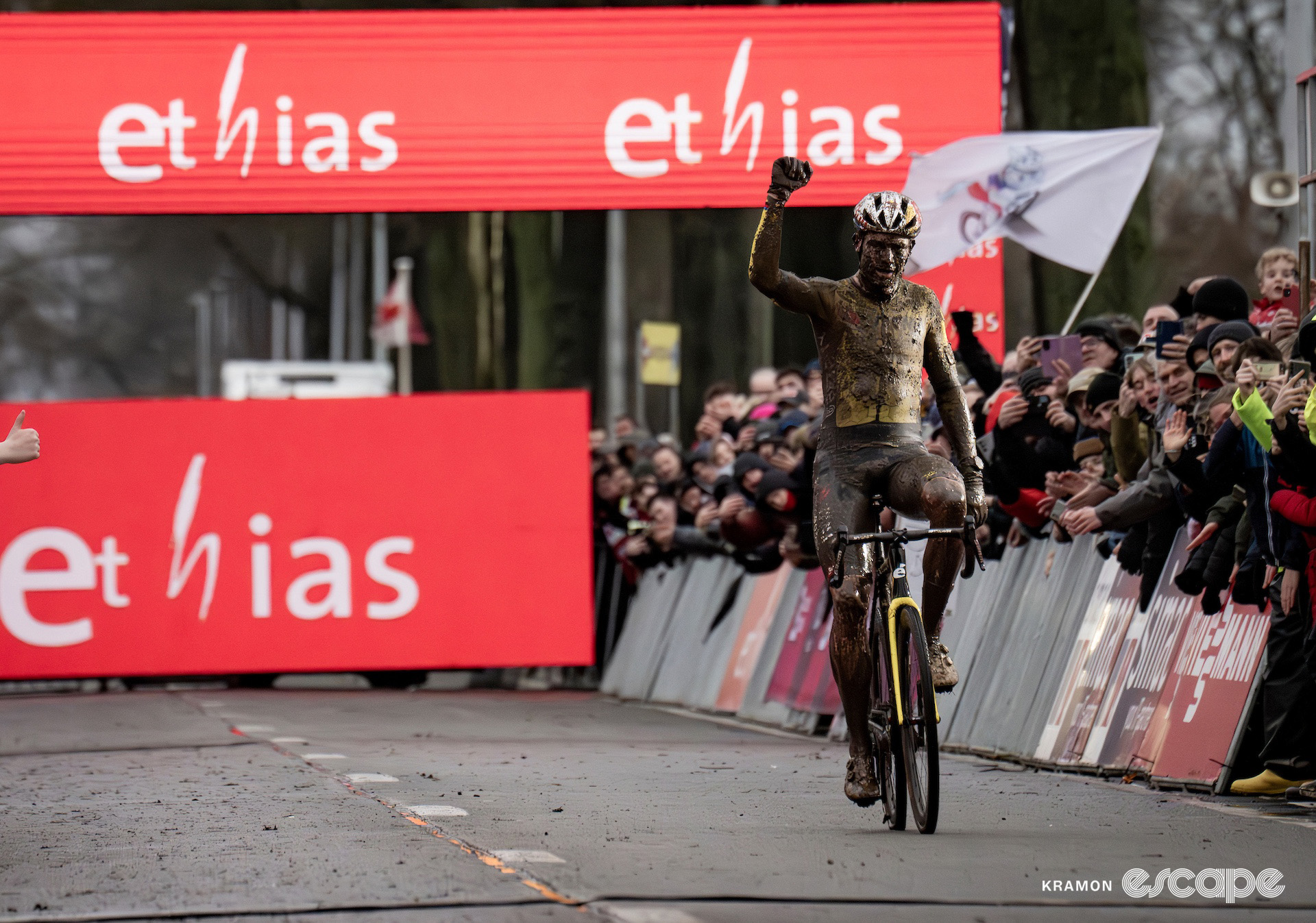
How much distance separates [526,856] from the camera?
8250 mm

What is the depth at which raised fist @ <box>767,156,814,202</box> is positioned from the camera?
9070 mm

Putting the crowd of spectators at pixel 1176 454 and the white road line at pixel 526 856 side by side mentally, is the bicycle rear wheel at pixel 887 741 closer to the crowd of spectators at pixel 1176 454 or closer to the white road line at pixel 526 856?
the white road line at pixel 526 856

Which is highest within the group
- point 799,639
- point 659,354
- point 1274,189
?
point 1274,189

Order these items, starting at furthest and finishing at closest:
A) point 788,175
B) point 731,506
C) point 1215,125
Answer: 1. point 1215,125
2. point 731,506
3. point 788,175

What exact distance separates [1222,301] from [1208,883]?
199 inches

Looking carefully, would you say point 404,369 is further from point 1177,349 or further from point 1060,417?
point 1177,349

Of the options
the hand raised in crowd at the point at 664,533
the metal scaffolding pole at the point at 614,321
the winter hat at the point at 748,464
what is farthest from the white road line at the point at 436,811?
the metal scaffolding pole at the point at 614,321

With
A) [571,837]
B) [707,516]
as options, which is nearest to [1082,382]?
[571,837]

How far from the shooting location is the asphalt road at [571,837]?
7.11 meters

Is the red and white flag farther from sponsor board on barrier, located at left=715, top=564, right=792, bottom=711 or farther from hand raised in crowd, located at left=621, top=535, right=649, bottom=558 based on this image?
sponsor board on barrier, located at left=715, top=564, right=792, bottom=711

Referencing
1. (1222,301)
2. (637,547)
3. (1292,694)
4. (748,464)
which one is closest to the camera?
(1292,694)

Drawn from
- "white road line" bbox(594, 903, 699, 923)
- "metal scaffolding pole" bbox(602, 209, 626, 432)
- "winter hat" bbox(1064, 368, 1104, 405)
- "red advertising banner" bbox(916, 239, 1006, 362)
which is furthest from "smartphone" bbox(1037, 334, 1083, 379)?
"metal scaffolding pole" bbox(602, 209, 626, 432)

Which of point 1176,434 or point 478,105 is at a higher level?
point 478,105

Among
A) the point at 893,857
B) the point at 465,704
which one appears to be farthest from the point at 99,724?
the point at 893,857
